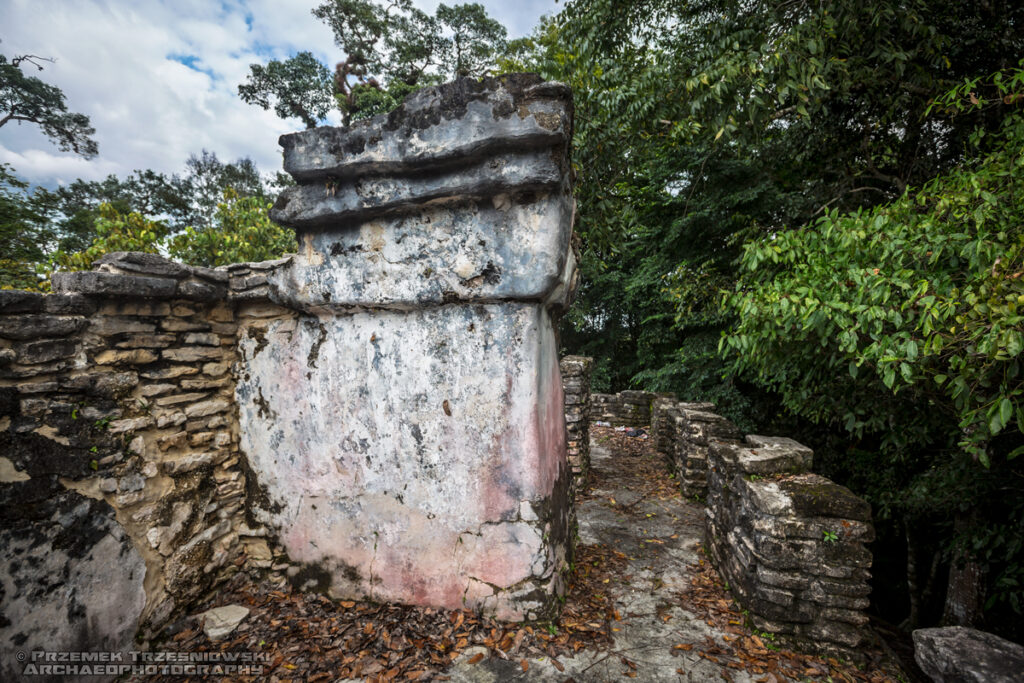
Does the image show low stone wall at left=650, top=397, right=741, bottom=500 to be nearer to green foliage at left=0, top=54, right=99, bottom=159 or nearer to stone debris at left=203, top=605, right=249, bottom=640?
stone debris at left=203, top=605, right=249, bottom=640

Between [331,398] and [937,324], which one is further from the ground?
[937,324]

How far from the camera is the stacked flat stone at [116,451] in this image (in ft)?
6.08

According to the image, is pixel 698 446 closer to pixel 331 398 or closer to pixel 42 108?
pixel 331 398

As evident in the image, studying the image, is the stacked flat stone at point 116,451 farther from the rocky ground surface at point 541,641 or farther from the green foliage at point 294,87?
the green foliage at point 294,87

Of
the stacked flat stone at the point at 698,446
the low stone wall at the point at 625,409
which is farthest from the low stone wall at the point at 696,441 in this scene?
the low stone wall at the point at 625,409

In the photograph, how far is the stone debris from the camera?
7.47 feet

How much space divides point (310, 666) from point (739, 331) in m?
3.47

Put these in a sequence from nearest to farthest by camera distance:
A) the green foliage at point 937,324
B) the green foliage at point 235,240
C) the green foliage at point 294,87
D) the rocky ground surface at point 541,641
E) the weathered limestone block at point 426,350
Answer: the green foliage at point 937,324 < the rocky ground surface at point 541,641 < the weathered limestone block at point 426,350 < the green foliage at point 235,240 < the green foliage at point 294,87

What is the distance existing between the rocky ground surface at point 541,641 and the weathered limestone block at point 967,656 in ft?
0.68

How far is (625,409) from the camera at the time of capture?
909 cm

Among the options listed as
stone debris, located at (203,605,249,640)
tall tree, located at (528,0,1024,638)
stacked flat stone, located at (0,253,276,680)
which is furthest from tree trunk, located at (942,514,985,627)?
stacked flat stone, located at (0,253,276,680)

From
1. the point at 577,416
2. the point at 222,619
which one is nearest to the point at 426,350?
the point at 222,619

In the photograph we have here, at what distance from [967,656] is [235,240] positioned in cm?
944

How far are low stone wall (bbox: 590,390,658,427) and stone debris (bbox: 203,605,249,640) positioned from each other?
7690 mm
